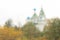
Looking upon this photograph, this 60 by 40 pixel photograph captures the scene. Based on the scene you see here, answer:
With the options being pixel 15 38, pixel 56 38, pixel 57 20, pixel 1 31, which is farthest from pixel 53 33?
pixel 1 31

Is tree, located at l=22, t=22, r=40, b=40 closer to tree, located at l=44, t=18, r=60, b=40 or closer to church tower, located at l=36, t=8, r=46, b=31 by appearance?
tree, located at l=44, t=18, r=60, b=40

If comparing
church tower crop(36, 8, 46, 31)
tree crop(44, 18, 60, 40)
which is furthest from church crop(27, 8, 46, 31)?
tree crop(44, 18, 60, 40)

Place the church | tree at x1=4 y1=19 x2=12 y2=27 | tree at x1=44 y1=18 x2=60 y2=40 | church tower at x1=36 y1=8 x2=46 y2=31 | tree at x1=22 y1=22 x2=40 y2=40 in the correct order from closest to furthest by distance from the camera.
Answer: tree at x1=44 y1=18 x2=60 y2=40
tree at x1=22 y1=22 x2=40 y2=40
tree at x1=4 y1=19 x2=12 y2=27
church tower at x1=36 y1=8 x2=46 y2=31
the church

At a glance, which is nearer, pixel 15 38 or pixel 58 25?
pixel 58 25

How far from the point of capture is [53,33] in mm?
34344

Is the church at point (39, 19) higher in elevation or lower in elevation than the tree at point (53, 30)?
higher

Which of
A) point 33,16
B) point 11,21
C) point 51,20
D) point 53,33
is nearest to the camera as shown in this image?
point 53,33

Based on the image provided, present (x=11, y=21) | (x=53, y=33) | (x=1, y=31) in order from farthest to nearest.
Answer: (x=11, y=21) → (x=1, y=31) → (x=53, y=33)

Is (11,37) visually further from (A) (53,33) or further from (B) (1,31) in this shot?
(A) (53,33)

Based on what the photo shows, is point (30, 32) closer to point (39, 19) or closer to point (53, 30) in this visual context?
point (53, 30)

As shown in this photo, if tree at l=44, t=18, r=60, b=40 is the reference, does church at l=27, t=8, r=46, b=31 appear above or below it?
above

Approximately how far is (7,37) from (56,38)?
673cm

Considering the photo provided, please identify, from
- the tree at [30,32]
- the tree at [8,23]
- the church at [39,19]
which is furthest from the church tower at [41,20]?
the tree at [30,32]

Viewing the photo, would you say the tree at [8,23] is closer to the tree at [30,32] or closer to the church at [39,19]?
the church at [39,19]
